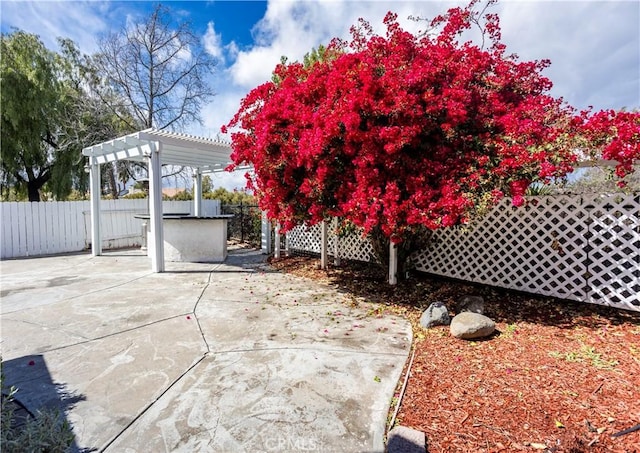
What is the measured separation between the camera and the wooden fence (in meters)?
8.85

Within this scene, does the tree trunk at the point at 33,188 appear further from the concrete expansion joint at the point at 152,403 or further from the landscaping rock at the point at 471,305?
the landscaping rock at the point at 471,305

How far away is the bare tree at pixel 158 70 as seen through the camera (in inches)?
532

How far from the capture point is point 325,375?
2.82 m

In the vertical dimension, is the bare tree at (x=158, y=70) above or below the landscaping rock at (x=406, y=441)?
above

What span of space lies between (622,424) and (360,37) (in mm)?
5146

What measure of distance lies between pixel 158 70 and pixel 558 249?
633 inches

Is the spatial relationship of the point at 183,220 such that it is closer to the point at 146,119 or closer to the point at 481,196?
the point at 481,196

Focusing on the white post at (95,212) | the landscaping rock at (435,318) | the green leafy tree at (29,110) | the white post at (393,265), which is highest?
the green leafy tree at (29,110)

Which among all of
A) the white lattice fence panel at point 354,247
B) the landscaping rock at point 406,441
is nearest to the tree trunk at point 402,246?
the white lattice fence panel at point 354,247

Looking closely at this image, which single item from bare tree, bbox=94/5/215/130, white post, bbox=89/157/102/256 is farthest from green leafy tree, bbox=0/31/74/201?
white post, bbox=89/157/102/256

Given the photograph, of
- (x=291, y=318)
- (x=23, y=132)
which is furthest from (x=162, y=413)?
(x=23, y=132)

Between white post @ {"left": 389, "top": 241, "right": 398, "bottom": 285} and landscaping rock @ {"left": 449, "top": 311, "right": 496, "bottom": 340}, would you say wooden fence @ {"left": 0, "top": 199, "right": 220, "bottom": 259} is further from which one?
landscaping rock @ {"left": 449, "top": 311, "right": 496, "bottom": 340}

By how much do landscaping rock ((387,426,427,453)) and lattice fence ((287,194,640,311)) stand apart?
108 inches

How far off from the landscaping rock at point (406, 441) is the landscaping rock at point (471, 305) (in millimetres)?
2509
